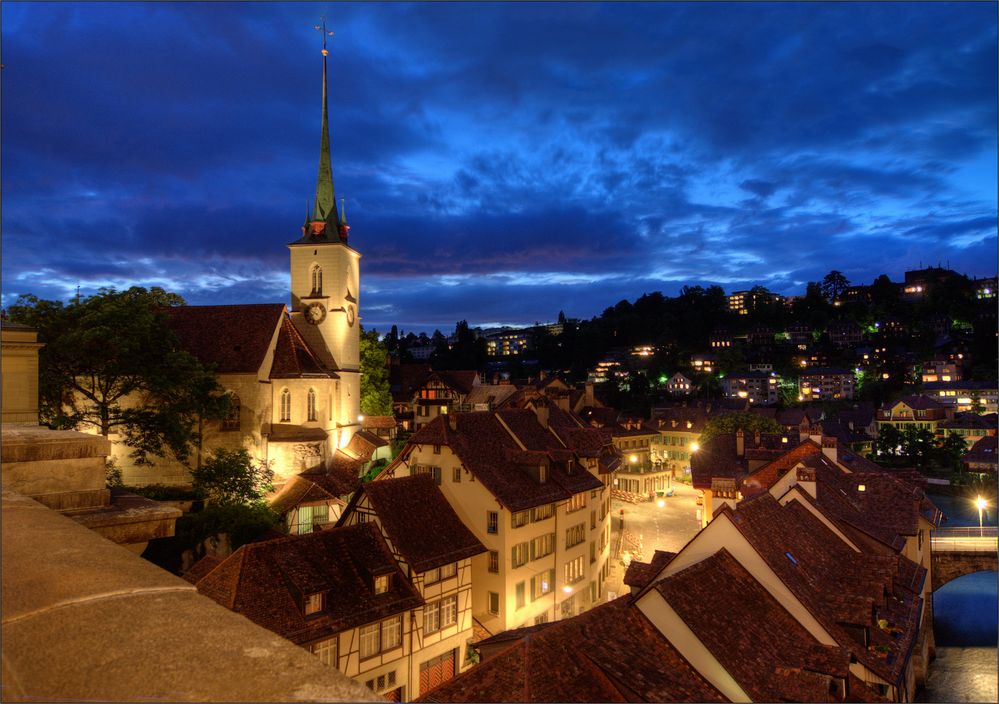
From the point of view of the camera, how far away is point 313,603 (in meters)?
19.1

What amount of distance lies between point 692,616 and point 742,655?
1.32 m

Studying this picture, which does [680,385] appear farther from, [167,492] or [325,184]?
[167,492]

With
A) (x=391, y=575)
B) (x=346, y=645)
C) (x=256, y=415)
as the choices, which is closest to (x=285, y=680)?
(x=346, y=645)

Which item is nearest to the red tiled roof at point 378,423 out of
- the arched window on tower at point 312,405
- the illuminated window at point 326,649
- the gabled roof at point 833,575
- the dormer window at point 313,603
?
the arched window on tower at point 312,405

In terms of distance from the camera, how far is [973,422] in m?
84.3

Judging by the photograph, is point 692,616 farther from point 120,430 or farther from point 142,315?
point 120,430

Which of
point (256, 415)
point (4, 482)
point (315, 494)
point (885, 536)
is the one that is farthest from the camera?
point (256, 415)

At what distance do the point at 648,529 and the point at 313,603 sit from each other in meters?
32.7

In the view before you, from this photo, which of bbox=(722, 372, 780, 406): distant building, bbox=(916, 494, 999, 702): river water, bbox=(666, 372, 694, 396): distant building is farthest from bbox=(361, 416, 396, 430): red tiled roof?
bbox=(722, 372, 780, 406): distant building

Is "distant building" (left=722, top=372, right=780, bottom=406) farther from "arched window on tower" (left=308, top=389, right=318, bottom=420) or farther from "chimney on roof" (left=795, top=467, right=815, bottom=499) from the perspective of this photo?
"chimney on roof" (left=795, top=467, right=815, bottom=499)

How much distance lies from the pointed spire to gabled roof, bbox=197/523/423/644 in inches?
1347

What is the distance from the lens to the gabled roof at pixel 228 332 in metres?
40.4

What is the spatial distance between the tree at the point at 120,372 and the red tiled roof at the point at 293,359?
518 centimetres

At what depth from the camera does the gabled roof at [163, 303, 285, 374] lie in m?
40.4
